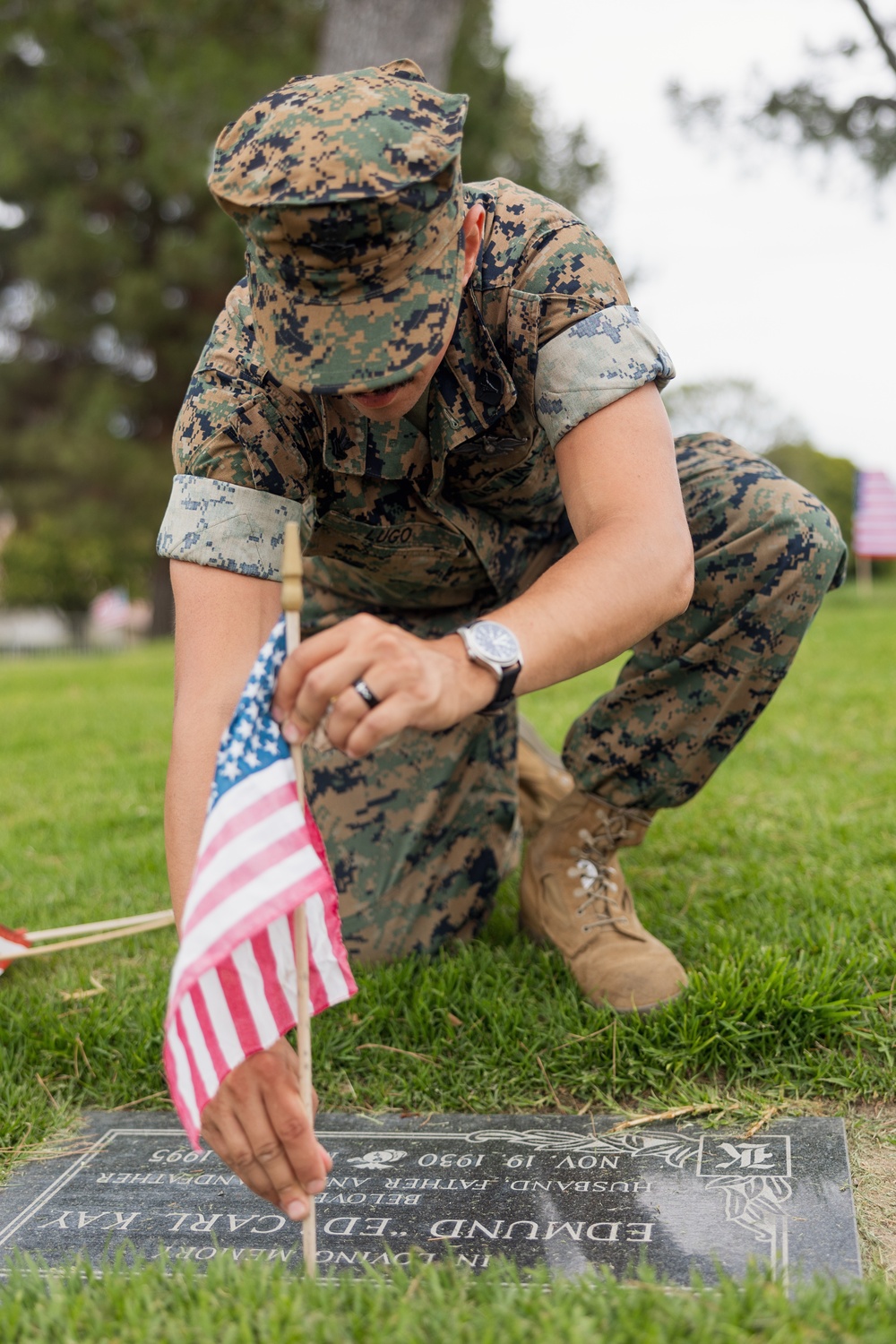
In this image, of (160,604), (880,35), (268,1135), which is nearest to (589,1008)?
(268,1135)

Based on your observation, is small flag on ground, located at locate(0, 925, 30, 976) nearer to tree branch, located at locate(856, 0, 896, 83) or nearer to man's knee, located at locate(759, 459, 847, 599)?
man's knee, located at locate(759, 459, 847, 599)

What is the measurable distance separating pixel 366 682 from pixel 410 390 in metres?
0.65

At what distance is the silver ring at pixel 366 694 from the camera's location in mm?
1438

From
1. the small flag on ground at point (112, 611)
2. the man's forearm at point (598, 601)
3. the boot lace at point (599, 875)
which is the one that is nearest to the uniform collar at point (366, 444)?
the man's forearm at point (598, 601)

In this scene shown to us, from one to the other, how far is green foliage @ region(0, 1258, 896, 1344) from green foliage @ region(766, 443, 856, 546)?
2323 centimetres

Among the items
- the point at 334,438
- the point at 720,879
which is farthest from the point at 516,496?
the point at 720,879

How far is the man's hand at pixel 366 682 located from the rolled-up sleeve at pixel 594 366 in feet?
2.15

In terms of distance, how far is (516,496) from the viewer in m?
2.62

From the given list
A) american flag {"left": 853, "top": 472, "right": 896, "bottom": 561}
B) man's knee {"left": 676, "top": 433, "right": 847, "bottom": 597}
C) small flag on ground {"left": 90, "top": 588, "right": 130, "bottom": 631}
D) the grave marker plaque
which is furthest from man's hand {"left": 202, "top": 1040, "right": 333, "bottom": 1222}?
small flag on ground {"left": 90, "top": 588, "right": 130, "bottom": 631}

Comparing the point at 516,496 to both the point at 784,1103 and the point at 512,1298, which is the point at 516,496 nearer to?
the point at 784,1103

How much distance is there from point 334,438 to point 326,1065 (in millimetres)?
1123

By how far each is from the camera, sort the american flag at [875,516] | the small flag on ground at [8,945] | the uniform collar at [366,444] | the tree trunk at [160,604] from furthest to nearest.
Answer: the tree trunk at [160,604] → the american flag at [875,516] → the small flag on ground at [8,945] → the uniform collar at [366,444]

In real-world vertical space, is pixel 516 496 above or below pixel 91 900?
above

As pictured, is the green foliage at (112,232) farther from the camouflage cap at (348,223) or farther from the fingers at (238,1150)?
the fingers at (238,1150)
